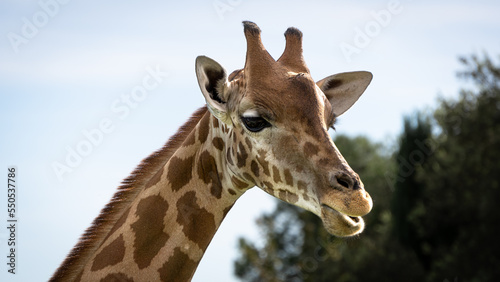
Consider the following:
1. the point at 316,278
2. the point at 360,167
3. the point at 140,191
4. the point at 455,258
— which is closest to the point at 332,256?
the point at 316,278

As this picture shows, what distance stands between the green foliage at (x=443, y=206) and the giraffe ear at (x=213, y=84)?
33.5 meters

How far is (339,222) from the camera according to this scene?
4539mm

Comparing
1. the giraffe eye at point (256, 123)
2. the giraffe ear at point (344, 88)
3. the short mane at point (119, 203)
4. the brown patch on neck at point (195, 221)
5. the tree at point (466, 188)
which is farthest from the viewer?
the tree at point (466, 188)

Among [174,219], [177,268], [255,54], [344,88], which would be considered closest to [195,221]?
[174,219]

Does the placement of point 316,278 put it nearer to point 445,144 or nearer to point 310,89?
point 445,144

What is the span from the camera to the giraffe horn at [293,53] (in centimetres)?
560

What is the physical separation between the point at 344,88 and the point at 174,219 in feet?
7.39

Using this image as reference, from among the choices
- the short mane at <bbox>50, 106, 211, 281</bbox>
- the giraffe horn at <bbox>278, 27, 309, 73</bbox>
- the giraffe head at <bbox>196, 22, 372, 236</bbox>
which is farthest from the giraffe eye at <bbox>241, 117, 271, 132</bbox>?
the short mane at <bbox>50, 106, 211, 281</bbox>

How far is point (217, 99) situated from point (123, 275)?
1.73 metres

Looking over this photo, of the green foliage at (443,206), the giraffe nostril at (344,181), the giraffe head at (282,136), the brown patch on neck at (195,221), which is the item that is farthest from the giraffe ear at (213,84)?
the green foliage at (443,206)

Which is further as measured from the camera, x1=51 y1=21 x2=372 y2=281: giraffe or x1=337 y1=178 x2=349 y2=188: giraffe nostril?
x1=51 y1=21 x2=372 y2=281: giraffe

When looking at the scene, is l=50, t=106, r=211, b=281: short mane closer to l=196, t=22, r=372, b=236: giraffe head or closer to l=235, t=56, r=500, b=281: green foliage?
l=196, t=22, r=372, b=236: giraffe head

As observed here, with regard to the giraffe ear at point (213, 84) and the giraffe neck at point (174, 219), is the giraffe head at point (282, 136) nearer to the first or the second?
the giraffe ear at point (213, 84)

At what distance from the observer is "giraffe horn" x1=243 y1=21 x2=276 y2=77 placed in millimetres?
5305
